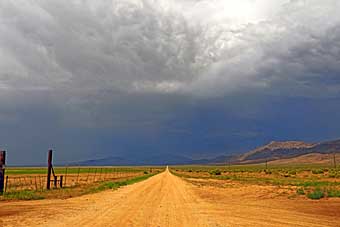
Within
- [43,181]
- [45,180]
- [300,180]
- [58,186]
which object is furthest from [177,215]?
[45,180]

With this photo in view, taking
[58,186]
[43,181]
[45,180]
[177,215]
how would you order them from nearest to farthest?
[177,215], [58,186], [43,181], [45,180]

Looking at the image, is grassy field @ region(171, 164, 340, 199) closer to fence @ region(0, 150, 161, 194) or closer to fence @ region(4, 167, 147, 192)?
fence @ region(4, 167, 147, 192)

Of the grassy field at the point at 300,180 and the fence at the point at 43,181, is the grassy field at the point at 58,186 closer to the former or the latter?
the fence at the point at 43,181

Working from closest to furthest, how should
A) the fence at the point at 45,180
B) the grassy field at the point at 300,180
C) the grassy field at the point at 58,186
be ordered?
the grassy field at the point at 300,180 < the grassy field at the point at 58,186 < the fence at the point at 45,180

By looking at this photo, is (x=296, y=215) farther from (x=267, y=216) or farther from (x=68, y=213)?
(x=68, y=213)

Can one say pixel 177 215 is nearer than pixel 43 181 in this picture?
Yes

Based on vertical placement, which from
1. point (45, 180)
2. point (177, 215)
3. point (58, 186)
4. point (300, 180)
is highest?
point (45, 180)

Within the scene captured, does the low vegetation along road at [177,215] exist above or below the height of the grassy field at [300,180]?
below

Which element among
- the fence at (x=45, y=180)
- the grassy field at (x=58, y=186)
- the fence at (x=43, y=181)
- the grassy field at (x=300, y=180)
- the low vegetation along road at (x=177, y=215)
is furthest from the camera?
the fence at (x=43, y=181)

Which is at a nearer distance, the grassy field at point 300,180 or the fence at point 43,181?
the grassy field at point 300,180

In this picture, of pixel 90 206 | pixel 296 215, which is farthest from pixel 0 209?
pixel 296 215

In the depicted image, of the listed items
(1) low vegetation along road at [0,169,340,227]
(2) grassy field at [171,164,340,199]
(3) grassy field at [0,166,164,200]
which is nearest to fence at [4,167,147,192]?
(3) grassy field at [0,166,164,200]

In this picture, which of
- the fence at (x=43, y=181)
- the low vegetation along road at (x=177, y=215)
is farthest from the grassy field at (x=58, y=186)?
the low vegetation along road at (x=177, y=215)

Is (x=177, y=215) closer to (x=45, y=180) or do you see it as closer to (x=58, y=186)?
(x=58, y=186)
